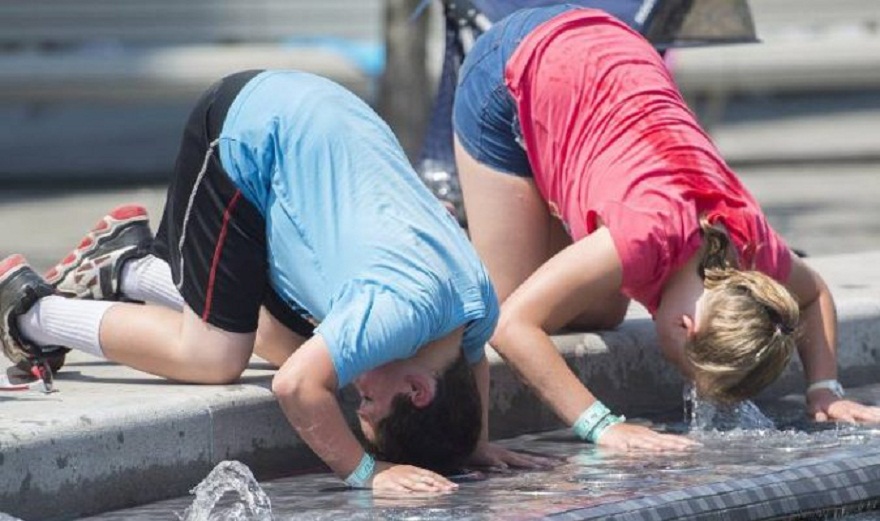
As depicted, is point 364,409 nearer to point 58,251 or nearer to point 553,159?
point 553,159

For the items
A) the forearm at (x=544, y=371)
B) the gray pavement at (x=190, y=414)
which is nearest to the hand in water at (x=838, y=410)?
the gray pavement at (x=190, y=414)

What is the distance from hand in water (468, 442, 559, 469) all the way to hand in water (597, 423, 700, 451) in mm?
160

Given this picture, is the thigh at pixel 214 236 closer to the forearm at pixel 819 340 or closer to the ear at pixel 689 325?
the ear at pixel 689 325

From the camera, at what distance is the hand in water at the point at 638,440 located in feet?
16.9

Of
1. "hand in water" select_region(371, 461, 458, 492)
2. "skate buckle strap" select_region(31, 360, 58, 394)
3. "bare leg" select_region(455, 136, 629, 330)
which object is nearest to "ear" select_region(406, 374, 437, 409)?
"hand in water" select_region(371, 461, 458, 492)

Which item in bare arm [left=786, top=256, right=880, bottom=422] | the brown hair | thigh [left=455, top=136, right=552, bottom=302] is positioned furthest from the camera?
thigh [left=455, top=136, right=552, bottom=302]

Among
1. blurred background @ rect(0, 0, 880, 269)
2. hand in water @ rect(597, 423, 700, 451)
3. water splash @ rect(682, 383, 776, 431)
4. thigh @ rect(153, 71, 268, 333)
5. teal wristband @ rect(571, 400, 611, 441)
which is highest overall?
thigh @ rect(153, 71, 268, 333)

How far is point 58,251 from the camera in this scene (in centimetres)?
1130

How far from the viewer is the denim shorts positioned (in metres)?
5.86

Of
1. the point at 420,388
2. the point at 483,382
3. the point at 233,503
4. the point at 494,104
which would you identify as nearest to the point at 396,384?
the point at 420,388

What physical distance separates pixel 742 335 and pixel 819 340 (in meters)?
0.76

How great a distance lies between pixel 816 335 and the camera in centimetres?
566

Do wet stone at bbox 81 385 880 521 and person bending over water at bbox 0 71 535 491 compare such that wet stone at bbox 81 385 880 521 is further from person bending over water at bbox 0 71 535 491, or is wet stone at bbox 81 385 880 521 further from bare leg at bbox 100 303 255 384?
bare leg at bbox 100 303 255 384

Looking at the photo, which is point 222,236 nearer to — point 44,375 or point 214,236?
point 214,236
